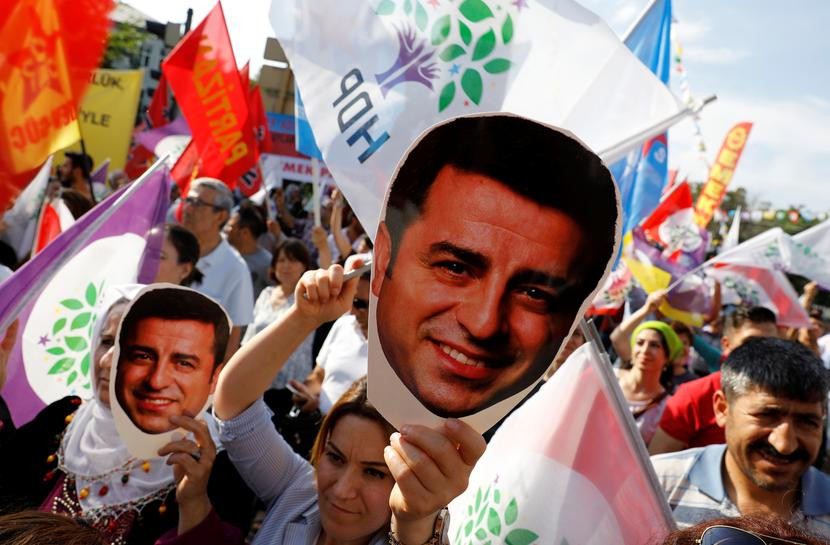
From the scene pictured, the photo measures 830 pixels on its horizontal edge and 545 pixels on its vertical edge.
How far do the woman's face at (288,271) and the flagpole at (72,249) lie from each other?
2.05 metres

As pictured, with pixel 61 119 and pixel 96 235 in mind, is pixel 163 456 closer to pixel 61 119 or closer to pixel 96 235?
pixel 96 235

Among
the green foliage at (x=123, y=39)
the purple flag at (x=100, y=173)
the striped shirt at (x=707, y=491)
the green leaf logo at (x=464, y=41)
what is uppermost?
the green leaf logo at (x=464, y=41)

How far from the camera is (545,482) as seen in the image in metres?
1.77

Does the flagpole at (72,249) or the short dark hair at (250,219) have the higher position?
the flagpole at (72,249)

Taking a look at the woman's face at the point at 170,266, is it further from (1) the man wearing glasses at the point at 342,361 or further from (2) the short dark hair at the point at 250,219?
(2) the short dark hair at the point at 250,219

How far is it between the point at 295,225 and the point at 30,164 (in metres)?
8.75

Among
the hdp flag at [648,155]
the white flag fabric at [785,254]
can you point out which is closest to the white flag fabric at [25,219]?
the hdp flag at [648,155]

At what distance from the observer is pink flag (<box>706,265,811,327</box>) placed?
5.27 m

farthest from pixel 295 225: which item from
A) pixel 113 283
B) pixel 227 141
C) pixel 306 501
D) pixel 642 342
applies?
pixel 306 501

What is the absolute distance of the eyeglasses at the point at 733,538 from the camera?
1166 mm

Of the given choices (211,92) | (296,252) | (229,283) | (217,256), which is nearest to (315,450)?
(229,283)

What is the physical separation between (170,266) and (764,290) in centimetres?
406

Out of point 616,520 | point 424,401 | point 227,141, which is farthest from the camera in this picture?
point 227,141

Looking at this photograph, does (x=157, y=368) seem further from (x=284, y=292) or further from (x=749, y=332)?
(x=749, y=332)
